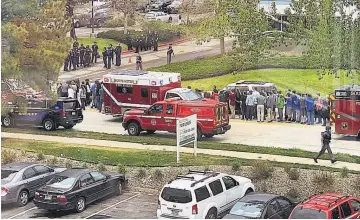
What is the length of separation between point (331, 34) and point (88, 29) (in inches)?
279

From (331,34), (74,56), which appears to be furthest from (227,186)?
(74,56)

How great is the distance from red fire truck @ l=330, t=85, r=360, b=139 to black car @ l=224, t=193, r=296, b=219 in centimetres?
410

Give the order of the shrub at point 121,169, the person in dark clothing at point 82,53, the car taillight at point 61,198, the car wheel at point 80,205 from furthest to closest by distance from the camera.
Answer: the person in dark clothing at point 82,53 → the shrub at point 121,169 → the car wheel at point 80,205 → the car taillight at point 61,198

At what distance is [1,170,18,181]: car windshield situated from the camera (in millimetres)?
20406

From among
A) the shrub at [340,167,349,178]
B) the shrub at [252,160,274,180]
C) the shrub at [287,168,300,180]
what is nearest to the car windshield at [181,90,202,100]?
the shrub at [252,160,274,180]

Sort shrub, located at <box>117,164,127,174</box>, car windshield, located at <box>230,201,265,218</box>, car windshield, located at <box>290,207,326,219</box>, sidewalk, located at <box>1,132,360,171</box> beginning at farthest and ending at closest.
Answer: shrub, located at <box>117,164,127,174</box>
sidewalk, located at <box>1,132,360,171</box>
car windshield, located at <box>230,201,265,218</box>
car windshield, located at <box>290,207,326,219</box>

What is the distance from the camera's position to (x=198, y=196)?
1811cm

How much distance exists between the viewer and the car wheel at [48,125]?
920 inches

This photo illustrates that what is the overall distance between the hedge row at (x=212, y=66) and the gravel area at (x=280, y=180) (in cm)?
287

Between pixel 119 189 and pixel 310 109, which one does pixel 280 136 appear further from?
pixel 119 189

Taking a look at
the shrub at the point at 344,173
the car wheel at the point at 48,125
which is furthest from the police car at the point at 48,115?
the shrub at the point at 344,173

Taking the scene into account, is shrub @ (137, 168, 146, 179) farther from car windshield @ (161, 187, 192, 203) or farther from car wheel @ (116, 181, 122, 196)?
car windshield @ (161, 187, 192, 203)

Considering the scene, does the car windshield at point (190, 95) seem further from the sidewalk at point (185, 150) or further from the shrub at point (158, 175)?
the shrub at point (158, 175)

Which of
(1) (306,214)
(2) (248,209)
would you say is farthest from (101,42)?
(1) (306,214)
